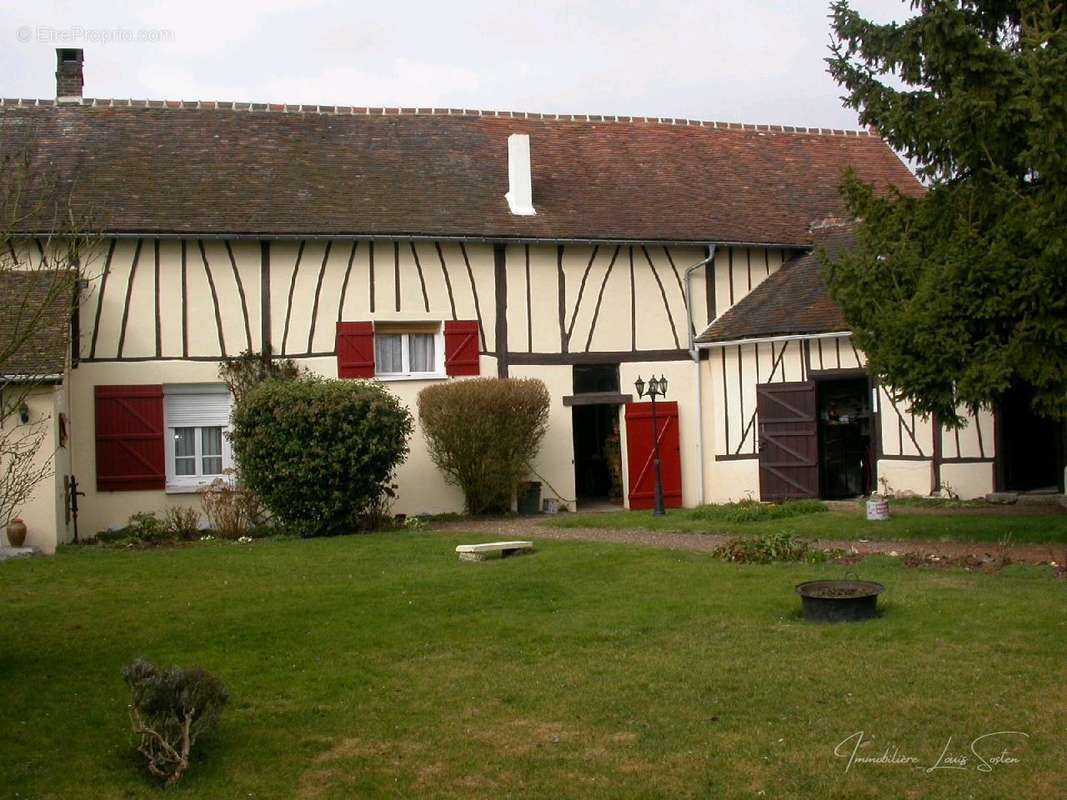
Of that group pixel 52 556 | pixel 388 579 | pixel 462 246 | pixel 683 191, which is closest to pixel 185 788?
pixel 388 579

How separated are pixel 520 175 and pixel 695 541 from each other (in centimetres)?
756

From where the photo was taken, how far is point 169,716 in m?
5.71

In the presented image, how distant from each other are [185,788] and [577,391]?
13.1 m

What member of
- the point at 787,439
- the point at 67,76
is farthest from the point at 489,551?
the point at 67,76

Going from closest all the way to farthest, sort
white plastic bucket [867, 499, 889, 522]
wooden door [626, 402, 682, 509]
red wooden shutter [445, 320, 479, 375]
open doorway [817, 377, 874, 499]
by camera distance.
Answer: white plastic bucket [867, 499, 889, 522] → red wooden shutter [445, 320, 479, 375] → open doorway [817, 377, 874, 499] → wooden door [626, 402, 682, 509]

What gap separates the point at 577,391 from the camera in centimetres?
1830

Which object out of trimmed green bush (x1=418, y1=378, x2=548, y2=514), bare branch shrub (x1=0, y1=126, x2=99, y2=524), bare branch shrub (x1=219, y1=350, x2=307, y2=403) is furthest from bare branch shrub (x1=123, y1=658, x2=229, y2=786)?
bare branch shrub (x1=219, y1=350, x2=307, y2=403)

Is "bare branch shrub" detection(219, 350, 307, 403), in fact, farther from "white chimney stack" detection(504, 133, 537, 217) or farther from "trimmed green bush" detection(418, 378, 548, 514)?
"white chimney stack" detection(504, 133, 537, 217)

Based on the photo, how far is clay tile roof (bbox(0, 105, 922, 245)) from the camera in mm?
16969

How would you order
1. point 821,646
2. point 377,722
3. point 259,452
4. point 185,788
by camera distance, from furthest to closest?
point 259,452, point 821,646, point 377,722, point 185,788

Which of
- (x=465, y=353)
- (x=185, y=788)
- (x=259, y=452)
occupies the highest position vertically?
(x=465, y=353)

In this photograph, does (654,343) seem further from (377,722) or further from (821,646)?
(377,722)

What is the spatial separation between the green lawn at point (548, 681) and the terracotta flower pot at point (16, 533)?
2843 millimetres

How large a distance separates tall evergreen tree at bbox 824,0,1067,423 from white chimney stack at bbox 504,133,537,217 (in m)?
7.89
